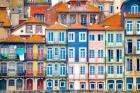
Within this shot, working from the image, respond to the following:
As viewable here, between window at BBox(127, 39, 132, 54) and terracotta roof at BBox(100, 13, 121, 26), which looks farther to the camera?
terracotta roof at BBox(100, 13, 121, 26)

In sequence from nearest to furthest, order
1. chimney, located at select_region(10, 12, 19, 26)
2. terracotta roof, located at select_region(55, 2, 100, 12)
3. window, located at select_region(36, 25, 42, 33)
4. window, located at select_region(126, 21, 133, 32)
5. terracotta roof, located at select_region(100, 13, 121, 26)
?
window, located at select_region(126, 21, 133, 32) < terracotta roof, located at select_region(100, 13, 121, 26) < window, located at select_region(36, 25, 42, 33) < terracotta roof, located at select_region(55, 2, 100, 12) < chimney, located at select_region(10, 12, 19, 26)

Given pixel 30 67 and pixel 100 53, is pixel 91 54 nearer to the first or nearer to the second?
pixel 100 53

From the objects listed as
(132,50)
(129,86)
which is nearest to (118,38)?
(132,50)

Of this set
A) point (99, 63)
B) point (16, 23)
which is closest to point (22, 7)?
point (16, 23)

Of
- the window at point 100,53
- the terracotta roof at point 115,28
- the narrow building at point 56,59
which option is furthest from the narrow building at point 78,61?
the terracotta roof at point 115,28

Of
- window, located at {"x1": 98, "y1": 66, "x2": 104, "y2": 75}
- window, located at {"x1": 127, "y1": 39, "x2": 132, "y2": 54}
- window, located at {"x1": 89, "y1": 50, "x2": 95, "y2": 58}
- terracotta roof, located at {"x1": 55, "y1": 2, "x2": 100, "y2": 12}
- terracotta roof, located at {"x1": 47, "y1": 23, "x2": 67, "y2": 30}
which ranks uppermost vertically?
terracotta roof, located at {"x1": 55, "y1": 2, "x2": 100, "y2": 12}

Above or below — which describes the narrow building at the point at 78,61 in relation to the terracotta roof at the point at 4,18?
below

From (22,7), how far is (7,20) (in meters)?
13.8

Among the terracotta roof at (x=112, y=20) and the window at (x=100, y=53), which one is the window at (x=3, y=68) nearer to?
the window at (x=100, y=53)

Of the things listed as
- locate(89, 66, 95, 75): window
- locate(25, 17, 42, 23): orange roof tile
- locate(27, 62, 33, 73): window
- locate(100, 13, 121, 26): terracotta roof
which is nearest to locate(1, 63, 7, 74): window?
locate(27, 62, 33, 73): window

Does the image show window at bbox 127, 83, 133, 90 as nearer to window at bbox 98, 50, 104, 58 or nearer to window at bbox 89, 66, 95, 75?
window at bbox 89, 66, 95, 75

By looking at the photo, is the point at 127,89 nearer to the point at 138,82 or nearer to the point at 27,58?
the point at 138,82

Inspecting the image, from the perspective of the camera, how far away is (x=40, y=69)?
415 ft

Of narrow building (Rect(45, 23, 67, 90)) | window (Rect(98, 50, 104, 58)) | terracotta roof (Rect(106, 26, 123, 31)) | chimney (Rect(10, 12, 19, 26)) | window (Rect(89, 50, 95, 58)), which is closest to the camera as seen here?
narrow building (Rect(45, 23, 67, 90))
